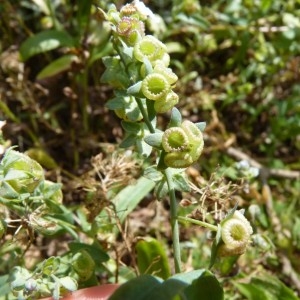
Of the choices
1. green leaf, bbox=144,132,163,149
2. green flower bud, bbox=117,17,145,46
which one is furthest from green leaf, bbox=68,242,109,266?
green flower bud, bbox=117,17,145,46

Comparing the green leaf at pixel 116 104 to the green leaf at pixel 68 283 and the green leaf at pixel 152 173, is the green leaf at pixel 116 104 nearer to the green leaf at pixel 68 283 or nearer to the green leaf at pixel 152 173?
the green leaf at pixel 152 173

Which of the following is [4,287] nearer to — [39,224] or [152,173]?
[39,224]

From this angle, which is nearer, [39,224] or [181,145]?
[181,145]

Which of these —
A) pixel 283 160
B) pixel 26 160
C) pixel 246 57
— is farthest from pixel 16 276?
pixel 246 57

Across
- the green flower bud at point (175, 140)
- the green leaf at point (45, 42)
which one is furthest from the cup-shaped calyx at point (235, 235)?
the green leaf at point (45, 42)

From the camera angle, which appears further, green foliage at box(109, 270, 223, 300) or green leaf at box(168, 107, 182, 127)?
green leaf at box(168, 107, 182, 127)

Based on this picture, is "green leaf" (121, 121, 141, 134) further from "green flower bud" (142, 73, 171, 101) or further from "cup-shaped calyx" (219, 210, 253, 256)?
"cup-shaped calyx" (219, 210, 253, 256)

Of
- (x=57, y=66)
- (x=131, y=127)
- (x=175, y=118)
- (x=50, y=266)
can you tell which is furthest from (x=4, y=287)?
(x=57, y=66)
